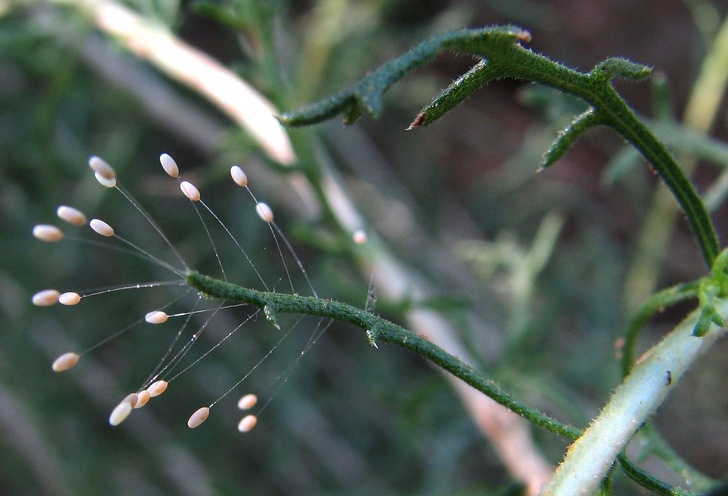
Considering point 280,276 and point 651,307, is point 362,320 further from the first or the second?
point 280,276

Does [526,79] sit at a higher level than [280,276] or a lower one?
lower

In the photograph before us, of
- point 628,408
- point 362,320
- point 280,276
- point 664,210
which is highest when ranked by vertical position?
point 280,276

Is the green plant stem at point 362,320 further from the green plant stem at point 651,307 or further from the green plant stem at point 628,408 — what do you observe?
the green plant stem at point 651,307

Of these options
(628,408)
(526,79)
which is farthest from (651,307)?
(526,79)

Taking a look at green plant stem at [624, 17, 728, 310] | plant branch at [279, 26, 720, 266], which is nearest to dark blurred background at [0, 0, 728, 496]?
green plant stem at [624, 17, 728, 310]

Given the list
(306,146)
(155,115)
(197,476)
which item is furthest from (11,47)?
(197,476)

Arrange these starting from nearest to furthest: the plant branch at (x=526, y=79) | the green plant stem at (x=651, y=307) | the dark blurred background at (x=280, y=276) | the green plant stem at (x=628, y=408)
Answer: the plant branch at (x=526, y=79)
the green plant stem at (x=628, y=408)
the green plant stem at (x=651, y=307)
the dark blurred background at (x=280, y=276)

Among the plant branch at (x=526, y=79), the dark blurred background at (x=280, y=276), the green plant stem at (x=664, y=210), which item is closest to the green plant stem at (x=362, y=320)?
the plant branch at (x=526, y=79)
